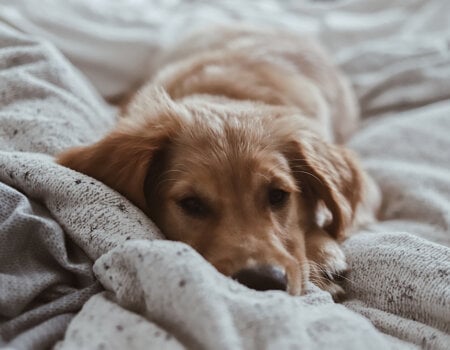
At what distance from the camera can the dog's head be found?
56.9 inches

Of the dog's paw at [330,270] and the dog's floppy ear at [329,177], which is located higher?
the dog's floppy ear at [329,177]

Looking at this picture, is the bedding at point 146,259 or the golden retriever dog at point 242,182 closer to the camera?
the bedding at point 146,259

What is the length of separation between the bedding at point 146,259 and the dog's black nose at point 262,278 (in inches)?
3.0

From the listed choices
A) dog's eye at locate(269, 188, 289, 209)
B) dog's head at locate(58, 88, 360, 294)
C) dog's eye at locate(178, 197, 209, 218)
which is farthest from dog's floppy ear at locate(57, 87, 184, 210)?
dog's eye at locate(269, 188, 289, 209)

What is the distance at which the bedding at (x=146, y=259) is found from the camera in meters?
1.06

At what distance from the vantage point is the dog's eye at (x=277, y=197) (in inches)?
62.0

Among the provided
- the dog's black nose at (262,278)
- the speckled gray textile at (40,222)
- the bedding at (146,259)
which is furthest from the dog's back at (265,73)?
the dog's black nose at (262,278)

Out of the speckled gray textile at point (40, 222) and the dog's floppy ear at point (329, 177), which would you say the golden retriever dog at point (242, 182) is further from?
the speckled gray textile at point (40, 222)

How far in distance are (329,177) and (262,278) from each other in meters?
0.52

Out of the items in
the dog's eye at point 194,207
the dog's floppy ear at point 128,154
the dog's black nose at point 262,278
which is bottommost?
the dog's black nose at point 262,278

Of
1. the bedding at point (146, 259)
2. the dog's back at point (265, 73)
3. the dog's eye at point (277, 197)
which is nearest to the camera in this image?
the bedding at point (146, 259)

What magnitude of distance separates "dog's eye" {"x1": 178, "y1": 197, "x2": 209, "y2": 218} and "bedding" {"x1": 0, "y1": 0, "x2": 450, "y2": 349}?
14 cm

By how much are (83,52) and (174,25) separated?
63 cm

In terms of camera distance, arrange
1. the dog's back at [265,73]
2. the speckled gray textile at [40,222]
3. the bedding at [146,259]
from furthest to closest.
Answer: the dog's back at [265,73]
the speckled gray textile at [40,222]
the bedding at [146,259]
